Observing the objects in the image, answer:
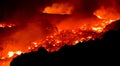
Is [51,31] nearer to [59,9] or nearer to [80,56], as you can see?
[59,9]

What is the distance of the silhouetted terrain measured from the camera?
10352 mm

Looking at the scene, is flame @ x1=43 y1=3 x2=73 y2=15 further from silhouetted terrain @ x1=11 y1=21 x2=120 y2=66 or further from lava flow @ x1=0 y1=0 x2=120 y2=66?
silhouetted terrain @ x1=11 y1=21 x2=120 y2=66

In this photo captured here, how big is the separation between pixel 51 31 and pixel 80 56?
6.19 m

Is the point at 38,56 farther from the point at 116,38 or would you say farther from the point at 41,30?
the point at 41,30

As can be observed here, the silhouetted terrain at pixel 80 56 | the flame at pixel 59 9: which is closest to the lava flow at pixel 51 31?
the flame at pixel 59 9

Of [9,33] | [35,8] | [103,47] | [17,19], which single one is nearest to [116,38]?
[103,47]

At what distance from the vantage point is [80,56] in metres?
10.5

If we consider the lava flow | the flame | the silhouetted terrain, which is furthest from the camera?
the flame

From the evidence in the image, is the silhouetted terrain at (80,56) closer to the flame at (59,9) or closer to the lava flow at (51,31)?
the lava flow at (51,31)

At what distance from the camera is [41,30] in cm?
1708

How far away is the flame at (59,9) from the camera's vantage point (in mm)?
20367

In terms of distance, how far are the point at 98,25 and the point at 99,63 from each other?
6735 mm

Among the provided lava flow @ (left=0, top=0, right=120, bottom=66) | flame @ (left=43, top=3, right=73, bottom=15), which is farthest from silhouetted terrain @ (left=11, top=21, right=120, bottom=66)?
flame @ (left=43, top=3, right=73, bottom=15)

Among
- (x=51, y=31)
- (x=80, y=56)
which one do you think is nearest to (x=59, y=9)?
(x=51, y=31)
